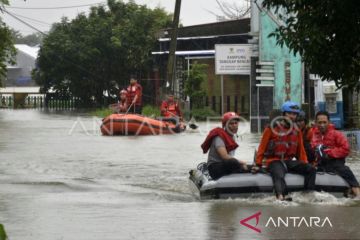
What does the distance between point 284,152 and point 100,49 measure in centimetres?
4354

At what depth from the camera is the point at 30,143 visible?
2598 centimetres

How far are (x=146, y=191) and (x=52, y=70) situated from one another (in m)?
44.3

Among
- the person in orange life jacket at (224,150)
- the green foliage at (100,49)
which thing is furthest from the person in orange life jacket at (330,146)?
the green foliage at (100,49)

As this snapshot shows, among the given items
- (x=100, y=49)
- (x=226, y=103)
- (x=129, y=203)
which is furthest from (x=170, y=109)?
(x=100, y=49)

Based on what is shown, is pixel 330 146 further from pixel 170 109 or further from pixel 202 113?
pixel 202 113

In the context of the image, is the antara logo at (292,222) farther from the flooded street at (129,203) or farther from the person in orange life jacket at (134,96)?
the person in orange life jacket at (134,96)

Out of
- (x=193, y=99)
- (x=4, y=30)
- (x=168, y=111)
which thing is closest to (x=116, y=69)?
(x=193, y=99)

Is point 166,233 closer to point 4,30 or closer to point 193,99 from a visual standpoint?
point 4,30

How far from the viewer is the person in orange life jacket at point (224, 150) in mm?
13297

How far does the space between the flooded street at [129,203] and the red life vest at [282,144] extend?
0.65 meters

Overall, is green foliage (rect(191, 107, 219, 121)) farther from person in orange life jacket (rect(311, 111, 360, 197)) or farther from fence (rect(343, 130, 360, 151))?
person in orange life jacket (rect(311, 111, 360, 197))

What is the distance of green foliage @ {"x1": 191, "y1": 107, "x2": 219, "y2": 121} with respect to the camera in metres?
41.1

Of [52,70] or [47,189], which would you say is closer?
[47,189]

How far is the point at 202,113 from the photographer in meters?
41.5
